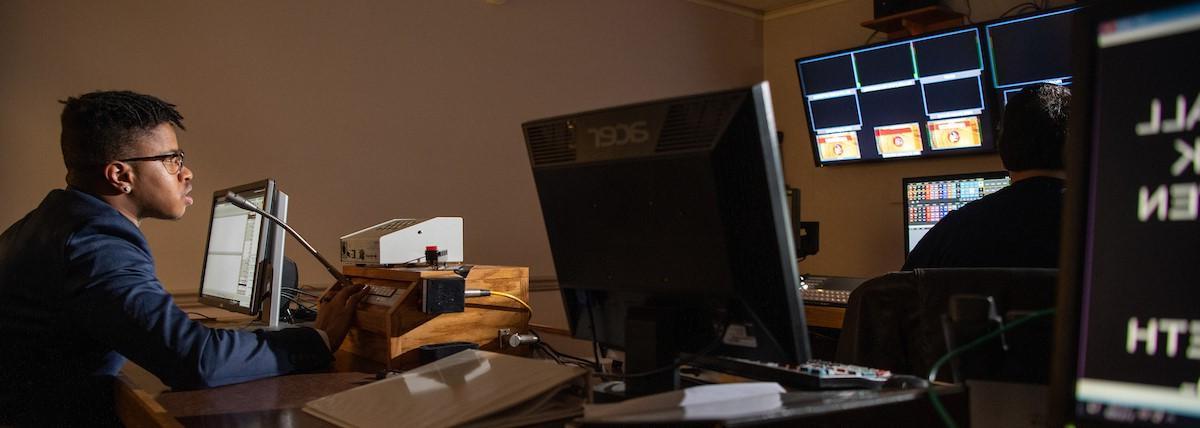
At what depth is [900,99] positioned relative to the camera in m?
3.82

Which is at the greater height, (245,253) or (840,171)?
(840,171)

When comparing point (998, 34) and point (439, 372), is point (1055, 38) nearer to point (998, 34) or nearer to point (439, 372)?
point (998, 34)

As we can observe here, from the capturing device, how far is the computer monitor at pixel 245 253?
201cm

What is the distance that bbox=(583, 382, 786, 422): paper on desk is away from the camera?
2.52ft

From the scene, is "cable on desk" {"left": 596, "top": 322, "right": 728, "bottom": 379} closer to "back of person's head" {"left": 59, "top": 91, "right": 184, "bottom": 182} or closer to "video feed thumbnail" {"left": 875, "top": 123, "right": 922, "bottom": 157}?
"back of person's head" {"left": 59, "top": 91, "right": 184, "bottom": 182}

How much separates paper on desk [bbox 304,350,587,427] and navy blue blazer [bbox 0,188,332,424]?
1.23 feet

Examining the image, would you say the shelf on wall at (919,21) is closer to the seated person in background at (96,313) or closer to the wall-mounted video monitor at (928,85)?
the wall-mounted video monitor at (928,85)

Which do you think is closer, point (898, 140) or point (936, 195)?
point (936, 195)

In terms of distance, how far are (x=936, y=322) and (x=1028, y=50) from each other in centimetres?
248

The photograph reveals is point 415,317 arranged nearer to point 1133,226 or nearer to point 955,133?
point 1133,226

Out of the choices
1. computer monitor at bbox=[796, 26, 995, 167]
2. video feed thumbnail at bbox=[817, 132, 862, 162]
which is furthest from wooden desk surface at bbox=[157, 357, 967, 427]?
video feed thumbnail at bbox=[817, 132, 862, 162]

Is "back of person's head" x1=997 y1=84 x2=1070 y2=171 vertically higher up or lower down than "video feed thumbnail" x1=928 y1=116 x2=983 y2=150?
lower down

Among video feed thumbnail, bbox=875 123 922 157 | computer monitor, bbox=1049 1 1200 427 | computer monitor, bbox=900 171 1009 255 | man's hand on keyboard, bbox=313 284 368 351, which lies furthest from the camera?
video feed thumbnail, bbox=875 123 922 157

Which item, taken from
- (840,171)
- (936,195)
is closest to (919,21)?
(840,171)
